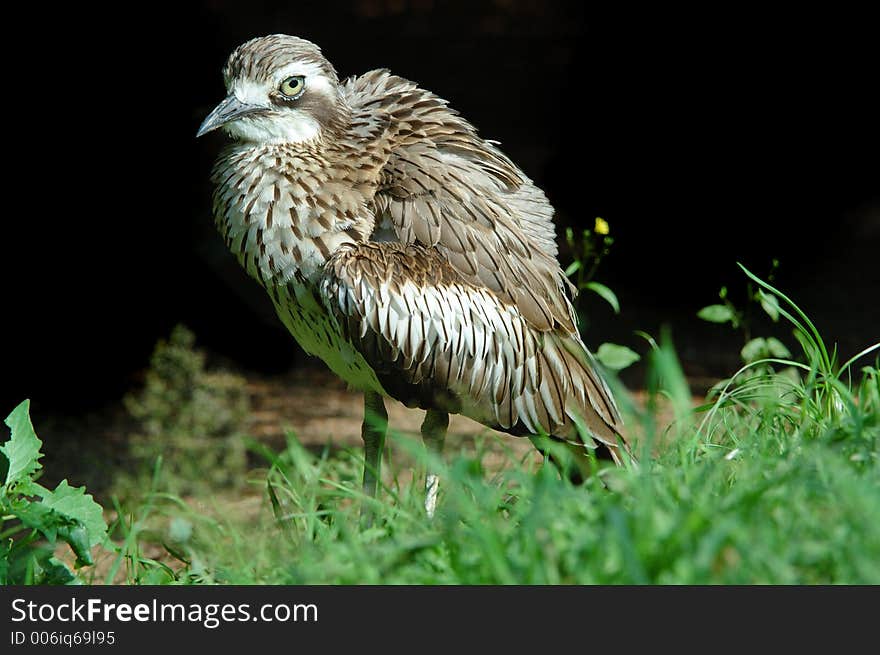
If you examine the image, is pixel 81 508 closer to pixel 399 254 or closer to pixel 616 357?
pixel 399 254

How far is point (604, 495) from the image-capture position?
8.84 ft

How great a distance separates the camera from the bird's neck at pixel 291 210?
144 inches

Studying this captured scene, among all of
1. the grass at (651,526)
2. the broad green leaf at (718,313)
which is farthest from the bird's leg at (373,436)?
the broad green leaf at (718,313)

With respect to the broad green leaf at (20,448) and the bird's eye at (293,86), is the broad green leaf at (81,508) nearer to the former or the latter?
the broad green leaf at (20,448)

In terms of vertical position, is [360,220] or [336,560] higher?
[360,220]

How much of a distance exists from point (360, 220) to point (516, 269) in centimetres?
55

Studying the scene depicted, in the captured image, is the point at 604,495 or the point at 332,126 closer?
the point at 604,495

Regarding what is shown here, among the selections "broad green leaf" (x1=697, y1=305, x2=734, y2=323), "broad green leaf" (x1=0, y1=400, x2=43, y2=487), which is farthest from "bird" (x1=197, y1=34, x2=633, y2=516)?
"broad green leaf" (x1=0, y1=400, x2=43, y2=487)

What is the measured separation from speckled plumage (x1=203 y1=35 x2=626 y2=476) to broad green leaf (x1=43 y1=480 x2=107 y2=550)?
91 cm

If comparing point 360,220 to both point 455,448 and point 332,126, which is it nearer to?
point 332,126

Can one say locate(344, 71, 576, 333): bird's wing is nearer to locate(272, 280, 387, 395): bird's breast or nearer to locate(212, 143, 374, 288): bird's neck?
locate(212, 143, 374, 288): bird's neck

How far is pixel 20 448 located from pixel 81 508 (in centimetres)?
27

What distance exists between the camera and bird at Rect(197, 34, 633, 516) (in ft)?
12.0

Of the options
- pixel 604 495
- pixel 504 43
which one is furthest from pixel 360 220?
pixel 504 43
